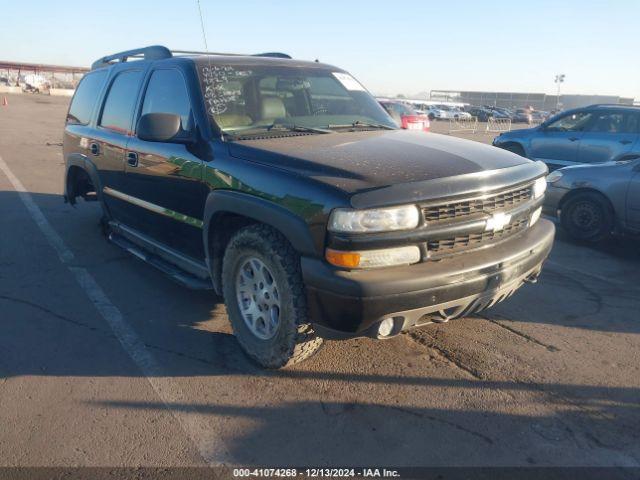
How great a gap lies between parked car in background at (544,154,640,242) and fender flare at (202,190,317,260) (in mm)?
4833

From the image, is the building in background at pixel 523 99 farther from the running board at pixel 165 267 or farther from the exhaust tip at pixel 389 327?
the exhaust tip at pixel 389 327

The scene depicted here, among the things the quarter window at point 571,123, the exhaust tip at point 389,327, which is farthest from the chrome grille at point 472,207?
the quarter window at point 571,123

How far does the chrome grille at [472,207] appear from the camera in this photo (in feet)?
9.71

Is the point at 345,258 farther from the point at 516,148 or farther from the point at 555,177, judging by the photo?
the point at 516,148

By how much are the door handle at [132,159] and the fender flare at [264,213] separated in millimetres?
1282

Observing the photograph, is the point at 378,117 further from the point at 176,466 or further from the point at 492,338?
the point at 176,466

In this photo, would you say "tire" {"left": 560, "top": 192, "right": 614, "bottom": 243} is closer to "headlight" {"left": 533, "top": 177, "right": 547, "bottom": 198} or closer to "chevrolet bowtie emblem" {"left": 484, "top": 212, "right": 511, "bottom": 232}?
"headlight" {"left": 533, "top": 177, "right": 547, "bottom": 198}

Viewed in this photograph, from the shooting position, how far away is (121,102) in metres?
5.06

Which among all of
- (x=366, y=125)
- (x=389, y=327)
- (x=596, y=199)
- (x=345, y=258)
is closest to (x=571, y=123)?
(x=596, y=199)

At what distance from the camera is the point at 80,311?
171 inches

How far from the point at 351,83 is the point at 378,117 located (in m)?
0.48

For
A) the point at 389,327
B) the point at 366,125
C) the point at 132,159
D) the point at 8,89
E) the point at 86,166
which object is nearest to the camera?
the point at 389,327

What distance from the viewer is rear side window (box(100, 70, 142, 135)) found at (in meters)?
4.82

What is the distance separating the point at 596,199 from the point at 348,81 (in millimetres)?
3613
